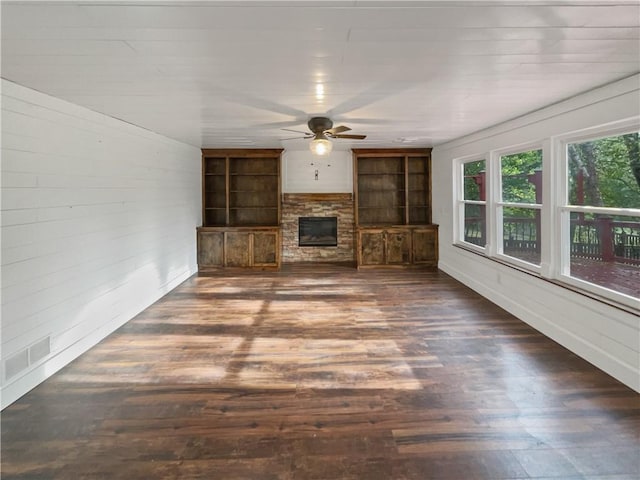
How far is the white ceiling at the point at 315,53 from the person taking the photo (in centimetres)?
192

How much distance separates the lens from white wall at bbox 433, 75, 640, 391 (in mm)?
3100

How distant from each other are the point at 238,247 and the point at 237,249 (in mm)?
44

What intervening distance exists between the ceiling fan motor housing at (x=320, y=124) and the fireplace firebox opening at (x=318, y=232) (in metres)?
4.10

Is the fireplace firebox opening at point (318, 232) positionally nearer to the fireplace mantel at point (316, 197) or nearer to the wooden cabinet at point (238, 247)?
the fireplace mantel at point (316, 197)

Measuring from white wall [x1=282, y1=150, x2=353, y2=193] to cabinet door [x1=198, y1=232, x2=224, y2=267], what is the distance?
70.6 inches

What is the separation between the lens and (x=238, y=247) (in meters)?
7.94

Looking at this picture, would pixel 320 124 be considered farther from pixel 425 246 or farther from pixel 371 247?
pixel 425 246

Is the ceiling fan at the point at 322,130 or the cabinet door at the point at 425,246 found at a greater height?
the ceiling fan at the point at 322,130

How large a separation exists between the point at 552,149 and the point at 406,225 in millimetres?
4026

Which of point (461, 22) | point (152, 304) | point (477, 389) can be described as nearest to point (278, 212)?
point (152, 304)

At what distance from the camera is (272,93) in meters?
3.45

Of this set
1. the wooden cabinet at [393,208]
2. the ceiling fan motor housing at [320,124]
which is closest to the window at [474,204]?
the wooden cabinet at [393,208]

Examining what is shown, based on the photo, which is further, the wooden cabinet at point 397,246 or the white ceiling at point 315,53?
the wooden cabinet at point 397,246

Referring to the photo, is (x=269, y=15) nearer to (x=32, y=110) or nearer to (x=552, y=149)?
(x=32, y=110)
